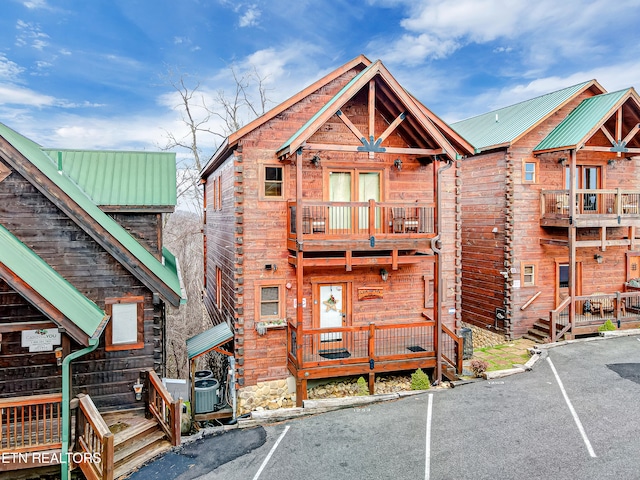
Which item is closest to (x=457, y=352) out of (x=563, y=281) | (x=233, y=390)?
(x=233, y=390)

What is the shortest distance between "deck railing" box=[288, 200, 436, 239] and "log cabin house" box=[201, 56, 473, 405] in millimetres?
38

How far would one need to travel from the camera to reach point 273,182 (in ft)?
42.2

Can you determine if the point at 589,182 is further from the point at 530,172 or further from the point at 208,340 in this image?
the point at 208,340

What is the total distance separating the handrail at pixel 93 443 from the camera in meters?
8.02

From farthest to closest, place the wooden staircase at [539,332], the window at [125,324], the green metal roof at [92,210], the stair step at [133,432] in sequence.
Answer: the wooden staircase at [539,332]
the window at [125,324]
the green metal roof at [92,210]
the stair step at [133,432]

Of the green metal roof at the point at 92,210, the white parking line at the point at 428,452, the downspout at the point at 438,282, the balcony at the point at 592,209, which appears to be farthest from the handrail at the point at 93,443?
the balcony at the point at 592,209

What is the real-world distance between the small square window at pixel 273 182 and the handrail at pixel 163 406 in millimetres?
5922

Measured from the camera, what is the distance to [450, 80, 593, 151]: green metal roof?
17141 mm

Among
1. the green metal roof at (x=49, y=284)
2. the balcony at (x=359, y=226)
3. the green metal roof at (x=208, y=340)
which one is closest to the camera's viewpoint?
the green metal roof at (x=49, y=284)

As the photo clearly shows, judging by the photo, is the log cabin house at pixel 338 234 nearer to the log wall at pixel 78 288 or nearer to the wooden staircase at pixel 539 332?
the log wall at pixel 78 288

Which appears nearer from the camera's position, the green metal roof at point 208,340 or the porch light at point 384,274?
the green metal roof at point 208,340

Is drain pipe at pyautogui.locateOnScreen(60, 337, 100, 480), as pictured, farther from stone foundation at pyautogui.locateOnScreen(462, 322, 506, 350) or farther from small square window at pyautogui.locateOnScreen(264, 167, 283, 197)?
stone foundation at pyautogui.locateOnScreen(462, 322, 506, 350)

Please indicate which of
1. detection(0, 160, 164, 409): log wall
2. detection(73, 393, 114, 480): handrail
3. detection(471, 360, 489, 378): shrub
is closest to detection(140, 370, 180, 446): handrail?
detection(0, 160, 164, 409): log wall

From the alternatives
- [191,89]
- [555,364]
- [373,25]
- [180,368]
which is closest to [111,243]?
[555,364]
